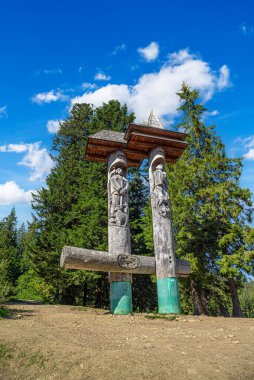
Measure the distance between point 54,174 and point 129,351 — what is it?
19400 millimetres

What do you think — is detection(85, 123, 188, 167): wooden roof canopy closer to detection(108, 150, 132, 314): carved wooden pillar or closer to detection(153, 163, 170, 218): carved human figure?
detection(108, 150, 132, 314): carved wooden pillar

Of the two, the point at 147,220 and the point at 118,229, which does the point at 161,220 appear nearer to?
the point at 118,229

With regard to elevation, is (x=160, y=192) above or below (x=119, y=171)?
below

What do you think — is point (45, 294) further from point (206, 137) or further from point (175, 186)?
point (206, 137)

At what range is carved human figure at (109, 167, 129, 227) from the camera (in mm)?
9289

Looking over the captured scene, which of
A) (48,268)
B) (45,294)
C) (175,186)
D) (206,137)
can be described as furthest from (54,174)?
(206,137)

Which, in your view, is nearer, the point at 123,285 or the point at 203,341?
the point at 203,341

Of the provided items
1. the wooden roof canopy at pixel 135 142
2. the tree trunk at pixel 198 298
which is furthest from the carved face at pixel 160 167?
the tree trunk at pixel 198 298

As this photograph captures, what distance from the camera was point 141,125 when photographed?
10.0m

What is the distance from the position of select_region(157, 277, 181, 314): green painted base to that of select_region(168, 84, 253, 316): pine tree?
206 inches

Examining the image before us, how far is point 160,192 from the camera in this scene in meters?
9.80

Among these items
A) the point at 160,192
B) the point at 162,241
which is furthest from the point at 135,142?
the point at 162,241

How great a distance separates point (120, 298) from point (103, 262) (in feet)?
3.84

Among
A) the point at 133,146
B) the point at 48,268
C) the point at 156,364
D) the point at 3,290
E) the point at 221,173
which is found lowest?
the point at 156,364
